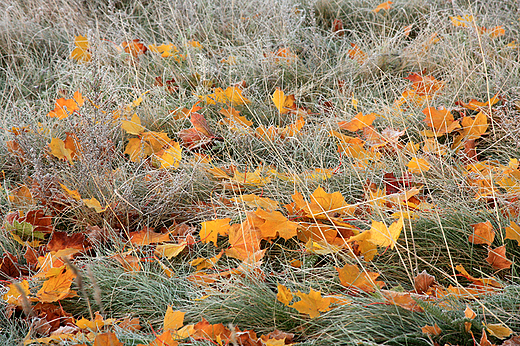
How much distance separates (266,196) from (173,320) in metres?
0.65

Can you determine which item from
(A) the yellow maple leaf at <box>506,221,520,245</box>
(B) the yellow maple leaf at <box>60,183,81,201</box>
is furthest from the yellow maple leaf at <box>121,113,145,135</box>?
(A) the yellow maple leaf at <box>506,221,520,245</box>

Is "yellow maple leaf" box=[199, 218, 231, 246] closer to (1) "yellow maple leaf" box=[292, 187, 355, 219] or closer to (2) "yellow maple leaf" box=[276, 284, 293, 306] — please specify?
(1) "yellow maple leaf" box=[292, 187, 355, 219]

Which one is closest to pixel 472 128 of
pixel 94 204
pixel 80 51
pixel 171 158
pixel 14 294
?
pixel 171 158

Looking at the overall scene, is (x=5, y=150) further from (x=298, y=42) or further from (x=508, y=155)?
(x=508, y=155)

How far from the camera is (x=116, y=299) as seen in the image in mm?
1356

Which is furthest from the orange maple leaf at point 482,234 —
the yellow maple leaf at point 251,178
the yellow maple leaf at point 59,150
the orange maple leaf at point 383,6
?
the orange maple leaf at point 383,6

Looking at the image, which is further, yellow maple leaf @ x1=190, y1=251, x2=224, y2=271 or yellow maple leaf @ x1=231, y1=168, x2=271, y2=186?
yellow maple leaf @ x1=231, y1=168, x2=271, y2=186

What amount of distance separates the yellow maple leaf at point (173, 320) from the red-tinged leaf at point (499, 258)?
3.07ft

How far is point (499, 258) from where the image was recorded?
4.25ft

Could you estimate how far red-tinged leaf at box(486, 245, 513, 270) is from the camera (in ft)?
4.21

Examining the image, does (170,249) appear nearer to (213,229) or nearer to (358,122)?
(213,229)

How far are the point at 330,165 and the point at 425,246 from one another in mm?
608

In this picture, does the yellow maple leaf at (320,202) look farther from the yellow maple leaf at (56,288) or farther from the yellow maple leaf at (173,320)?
the yellow maple leaf at (56,288)

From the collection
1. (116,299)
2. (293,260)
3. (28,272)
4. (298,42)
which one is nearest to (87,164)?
(28,272)
